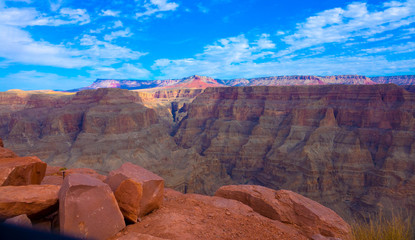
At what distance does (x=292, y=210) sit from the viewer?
799 centimetres

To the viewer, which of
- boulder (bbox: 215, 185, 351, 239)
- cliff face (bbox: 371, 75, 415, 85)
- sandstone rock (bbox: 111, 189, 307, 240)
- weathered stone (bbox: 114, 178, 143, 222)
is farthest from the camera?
cliff face (bbox: 371, 75, 415, 85)

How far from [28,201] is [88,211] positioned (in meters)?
1.25

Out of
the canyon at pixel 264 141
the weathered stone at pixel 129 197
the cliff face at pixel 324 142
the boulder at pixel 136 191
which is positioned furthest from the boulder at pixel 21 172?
the cliff face at pixel 324 142

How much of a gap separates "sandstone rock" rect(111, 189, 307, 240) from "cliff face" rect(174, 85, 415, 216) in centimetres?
3291

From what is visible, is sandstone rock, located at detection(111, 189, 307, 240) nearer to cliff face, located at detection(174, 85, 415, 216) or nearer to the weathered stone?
the weathered stone

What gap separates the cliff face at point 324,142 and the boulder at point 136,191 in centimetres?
3496

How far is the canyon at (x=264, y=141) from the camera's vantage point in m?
34.5

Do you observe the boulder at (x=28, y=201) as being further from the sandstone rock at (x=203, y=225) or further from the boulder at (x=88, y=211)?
the sandstone rock at (x=203, y=225)

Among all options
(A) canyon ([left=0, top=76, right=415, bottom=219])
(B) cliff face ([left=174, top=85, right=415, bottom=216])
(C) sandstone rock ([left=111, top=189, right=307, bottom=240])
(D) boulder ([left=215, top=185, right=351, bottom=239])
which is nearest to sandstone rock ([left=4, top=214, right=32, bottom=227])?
(C) sandstone rock ([left=111, top=189, right=307, bottom=240])

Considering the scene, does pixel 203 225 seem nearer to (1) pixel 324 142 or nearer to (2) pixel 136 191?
(2) pixel 136 191

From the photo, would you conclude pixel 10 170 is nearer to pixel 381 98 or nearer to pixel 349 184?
pixel 349 184

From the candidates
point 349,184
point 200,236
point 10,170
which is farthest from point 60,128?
point 349,184

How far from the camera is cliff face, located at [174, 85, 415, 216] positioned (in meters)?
33.2

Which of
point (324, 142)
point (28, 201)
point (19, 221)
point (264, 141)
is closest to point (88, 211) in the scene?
point (19, 221)
